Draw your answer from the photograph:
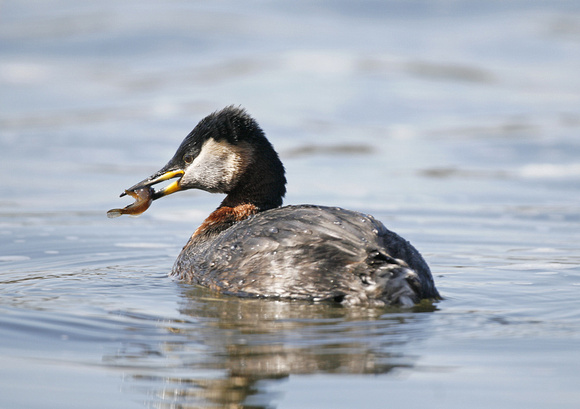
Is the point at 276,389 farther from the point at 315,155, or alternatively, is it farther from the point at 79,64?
the point at 79,64

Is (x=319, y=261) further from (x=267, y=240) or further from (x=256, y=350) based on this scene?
(x=256, y=350)

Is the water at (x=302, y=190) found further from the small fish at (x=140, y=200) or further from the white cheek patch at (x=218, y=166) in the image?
the white cheek patch at (x=218, y=166)

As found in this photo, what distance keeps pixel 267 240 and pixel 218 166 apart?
56.3 inches

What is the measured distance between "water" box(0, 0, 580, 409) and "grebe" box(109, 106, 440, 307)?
0.19 metres

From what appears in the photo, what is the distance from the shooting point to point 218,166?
823 cm

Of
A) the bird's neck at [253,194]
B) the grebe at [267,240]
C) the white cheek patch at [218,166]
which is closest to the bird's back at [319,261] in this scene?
the grebe at [267,240]

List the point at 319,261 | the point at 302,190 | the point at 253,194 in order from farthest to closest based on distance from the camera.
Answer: the point at 302,190 → the point at 253,194 → the point at 319,261

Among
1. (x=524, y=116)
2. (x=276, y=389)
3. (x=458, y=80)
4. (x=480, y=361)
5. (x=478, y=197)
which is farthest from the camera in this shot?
(x=458, y=80)

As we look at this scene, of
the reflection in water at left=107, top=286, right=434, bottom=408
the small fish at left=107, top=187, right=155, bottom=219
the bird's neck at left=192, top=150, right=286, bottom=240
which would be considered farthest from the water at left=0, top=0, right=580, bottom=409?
the bird's neck at left=192, top=150, right=286, bottom=240

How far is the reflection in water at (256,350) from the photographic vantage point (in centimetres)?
491

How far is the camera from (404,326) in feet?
19.7

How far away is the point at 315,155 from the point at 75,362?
32.7 ft

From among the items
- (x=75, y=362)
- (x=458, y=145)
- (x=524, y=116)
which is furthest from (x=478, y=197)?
(x=75, y=362)

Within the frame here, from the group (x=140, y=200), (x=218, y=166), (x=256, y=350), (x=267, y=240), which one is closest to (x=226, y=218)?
(x=218, y=166)
